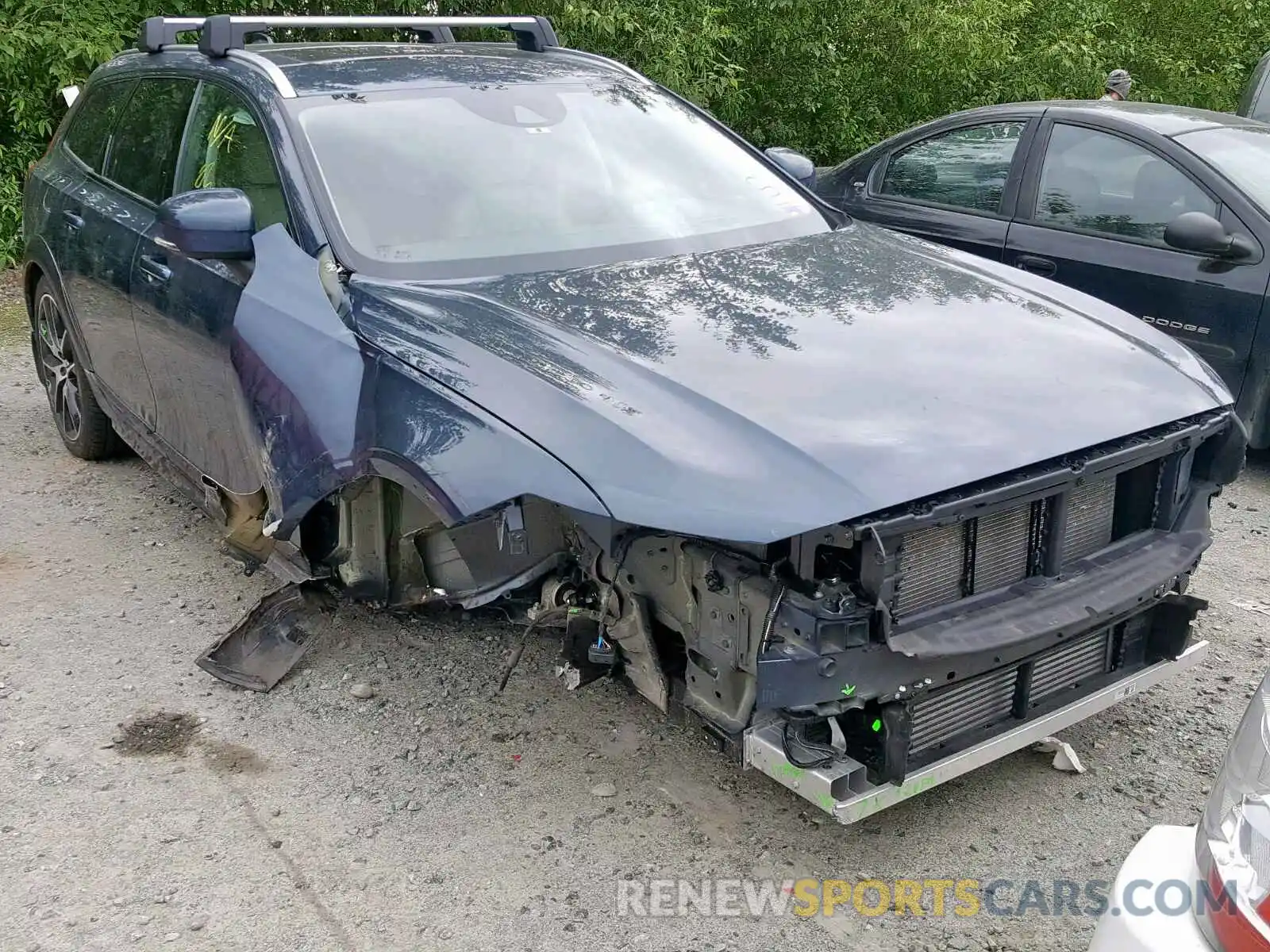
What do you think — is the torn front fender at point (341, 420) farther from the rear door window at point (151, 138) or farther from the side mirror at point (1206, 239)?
the side mirror at point (1206, 239)

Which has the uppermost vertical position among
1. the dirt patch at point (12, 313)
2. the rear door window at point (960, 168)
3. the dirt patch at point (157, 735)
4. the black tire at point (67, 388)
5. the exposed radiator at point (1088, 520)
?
the rear door window at point (960, 168)

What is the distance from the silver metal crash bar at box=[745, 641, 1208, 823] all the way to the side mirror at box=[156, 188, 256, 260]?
2001mm

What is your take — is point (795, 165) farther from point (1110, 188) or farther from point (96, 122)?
point (96, 122)

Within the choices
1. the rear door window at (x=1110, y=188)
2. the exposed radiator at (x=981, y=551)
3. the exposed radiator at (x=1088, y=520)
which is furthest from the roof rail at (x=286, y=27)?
the exposed radiator at (x=1088, y=520)

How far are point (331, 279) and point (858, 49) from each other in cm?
882

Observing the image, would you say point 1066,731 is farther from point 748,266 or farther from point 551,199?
point 551,199

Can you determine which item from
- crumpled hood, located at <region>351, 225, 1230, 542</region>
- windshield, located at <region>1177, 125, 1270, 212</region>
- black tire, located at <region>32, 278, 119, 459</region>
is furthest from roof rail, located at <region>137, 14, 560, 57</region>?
windshield, located at <region>1177, 125, 1270, 212</region>

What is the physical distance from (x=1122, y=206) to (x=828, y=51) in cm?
575

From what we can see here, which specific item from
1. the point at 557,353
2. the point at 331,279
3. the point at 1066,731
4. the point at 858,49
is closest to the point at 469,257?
the point at 331,279

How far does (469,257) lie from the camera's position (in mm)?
3523

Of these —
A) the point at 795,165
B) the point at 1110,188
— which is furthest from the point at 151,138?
the point at 1110,188

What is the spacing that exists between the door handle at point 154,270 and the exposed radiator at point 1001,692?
280 cm

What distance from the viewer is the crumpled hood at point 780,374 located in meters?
2.57

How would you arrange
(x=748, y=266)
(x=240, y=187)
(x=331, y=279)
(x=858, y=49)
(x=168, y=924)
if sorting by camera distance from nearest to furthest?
(x=168, y=924) → (x=331, y=279) → (x=748, y=266) → (x=240, y=187) → (x=858, y=49)
